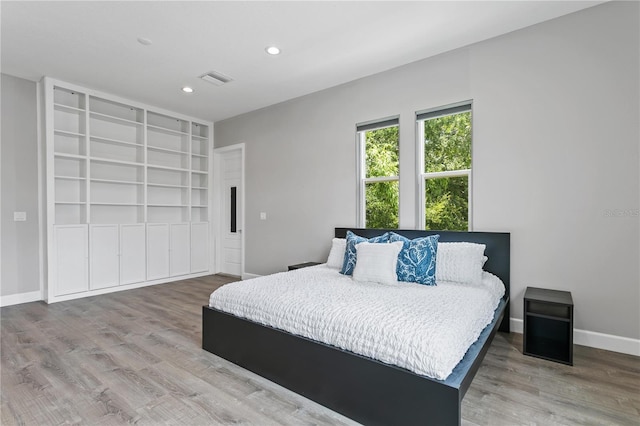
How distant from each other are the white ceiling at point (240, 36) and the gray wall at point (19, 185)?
1.01ft

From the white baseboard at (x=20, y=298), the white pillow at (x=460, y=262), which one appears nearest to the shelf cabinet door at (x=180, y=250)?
the white baseboard at (x=20, y=298)

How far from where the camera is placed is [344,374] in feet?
5.80

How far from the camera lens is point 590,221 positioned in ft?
8.71

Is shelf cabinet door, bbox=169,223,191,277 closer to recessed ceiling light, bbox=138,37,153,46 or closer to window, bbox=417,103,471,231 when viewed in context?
recessed ceiling light, bbox=138,37,153,46

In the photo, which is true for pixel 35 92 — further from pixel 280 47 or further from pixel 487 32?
pixel 487 32

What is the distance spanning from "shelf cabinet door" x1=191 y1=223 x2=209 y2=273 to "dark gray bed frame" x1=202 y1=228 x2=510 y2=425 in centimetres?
326

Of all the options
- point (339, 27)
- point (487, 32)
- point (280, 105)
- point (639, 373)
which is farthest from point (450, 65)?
point (639, 373)

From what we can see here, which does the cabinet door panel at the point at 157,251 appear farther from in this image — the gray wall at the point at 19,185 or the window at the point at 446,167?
the window at the point at 446,167

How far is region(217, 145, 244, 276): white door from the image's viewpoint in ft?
18.6

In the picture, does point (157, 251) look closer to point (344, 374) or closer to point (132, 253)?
point (132, 253)

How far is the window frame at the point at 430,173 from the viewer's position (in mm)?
3268

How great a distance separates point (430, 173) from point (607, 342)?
2.07 meters

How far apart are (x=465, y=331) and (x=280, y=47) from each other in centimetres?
298

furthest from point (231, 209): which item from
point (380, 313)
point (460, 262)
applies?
point (380, 313)
